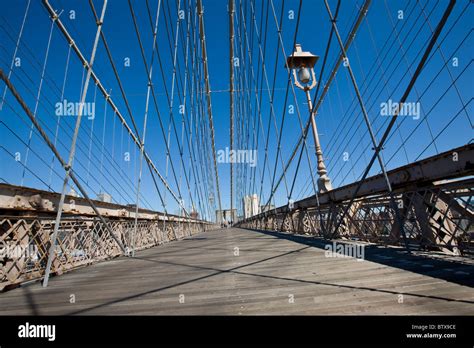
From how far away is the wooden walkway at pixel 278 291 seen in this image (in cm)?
194

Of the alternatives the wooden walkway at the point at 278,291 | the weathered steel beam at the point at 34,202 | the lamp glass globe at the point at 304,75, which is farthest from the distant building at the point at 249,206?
the wooden walkway at the point at 278,291

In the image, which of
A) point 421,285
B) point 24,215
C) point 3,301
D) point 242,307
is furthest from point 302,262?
point 24,215

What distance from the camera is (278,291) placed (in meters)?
2.44

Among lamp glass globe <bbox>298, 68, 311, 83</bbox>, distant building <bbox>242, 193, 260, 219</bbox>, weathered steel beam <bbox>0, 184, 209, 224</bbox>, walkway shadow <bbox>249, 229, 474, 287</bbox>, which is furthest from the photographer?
distant building <bbox>242, 193, 260, 219</bbox>

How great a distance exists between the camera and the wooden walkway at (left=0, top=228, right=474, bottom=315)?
1.94 metres

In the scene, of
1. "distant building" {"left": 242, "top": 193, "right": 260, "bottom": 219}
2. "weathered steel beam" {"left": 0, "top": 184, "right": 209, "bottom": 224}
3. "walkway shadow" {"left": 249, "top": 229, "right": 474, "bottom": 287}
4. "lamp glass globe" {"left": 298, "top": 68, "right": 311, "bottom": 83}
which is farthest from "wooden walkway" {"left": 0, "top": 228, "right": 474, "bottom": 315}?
"distant building" {"left": 242, "top": 193, "right": 260, "bottom": 219}

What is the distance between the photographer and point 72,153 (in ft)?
13.5

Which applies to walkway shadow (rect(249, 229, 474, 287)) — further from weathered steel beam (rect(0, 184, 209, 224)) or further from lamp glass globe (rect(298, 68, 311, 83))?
lamp glass globe (rect(298, 68, 311, 83))

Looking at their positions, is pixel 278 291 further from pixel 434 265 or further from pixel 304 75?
pixel 304 75

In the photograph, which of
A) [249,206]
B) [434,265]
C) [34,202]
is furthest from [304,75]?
[249,206]
